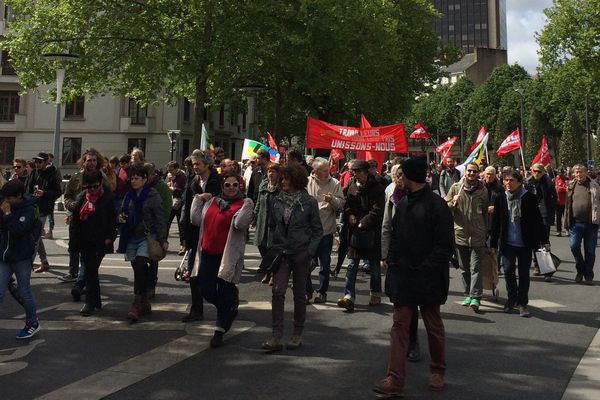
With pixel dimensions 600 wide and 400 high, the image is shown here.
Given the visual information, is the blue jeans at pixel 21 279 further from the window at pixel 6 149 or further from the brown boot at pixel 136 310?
the window at pixel 6 149

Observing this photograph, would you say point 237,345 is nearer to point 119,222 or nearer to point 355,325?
point 355,325

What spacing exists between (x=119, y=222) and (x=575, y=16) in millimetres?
36179

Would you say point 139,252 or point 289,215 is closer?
point 289,215

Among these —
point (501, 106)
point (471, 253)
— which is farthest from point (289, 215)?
point (501, 106)

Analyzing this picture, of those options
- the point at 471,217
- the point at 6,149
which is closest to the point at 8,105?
the point at 6,149

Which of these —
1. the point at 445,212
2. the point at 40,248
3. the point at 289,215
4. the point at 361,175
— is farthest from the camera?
the point at 40,248

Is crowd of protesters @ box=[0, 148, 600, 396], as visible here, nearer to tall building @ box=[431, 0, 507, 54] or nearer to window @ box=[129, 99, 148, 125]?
window @ box=[129, 99, 148, 125]

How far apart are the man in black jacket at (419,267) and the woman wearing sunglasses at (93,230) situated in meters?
3.61

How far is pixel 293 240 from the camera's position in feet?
18.5

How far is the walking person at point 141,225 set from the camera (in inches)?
264

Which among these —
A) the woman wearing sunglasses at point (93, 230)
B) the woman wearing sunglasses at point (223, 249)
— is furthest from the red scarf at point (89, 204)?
the woman wearing sunglasses at point (223, 249)

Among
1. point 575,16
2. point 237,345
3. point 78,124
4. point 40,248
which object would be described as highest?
point 575,16

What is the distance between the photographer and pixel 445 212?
4559mm

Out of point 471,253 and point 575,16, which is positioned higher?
point 575,16
